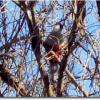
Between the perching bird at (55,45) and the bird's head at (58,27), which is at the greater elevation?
the bird's head at (58,27)

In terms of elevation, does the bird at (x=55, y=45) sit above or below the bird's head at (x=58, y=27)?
below

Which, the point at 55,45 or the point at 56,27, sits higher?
the point at 56,27

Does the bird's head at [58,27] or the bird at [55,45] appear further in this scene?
the bird's head at [58,27]

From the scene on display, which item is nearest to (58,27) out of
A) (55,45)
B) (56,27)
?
(56,27)

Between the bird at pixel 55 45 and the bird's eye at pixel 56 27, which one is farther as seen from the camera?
the bird's eye at pixel 56 27

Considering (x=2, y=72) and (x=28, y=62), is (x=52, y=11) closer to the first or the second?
(x=28, y=62)

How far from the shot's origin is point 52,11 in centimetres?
415

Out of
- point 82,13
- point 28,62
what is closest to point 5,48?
point 28,62

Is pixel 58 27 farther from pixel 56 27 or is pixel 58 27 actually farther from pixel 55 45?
pixel 55 45

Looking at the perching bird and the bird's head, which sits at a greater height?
the bird's head

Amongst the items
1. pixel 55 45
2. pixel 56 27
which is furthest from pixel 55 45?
pixel 56 27

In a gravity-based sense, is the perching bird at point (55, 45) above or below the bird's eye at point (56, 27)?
below

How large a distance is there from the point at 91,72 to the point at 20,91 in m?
0.60

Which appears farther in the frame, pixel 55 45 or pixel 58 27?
pixel 58 27
